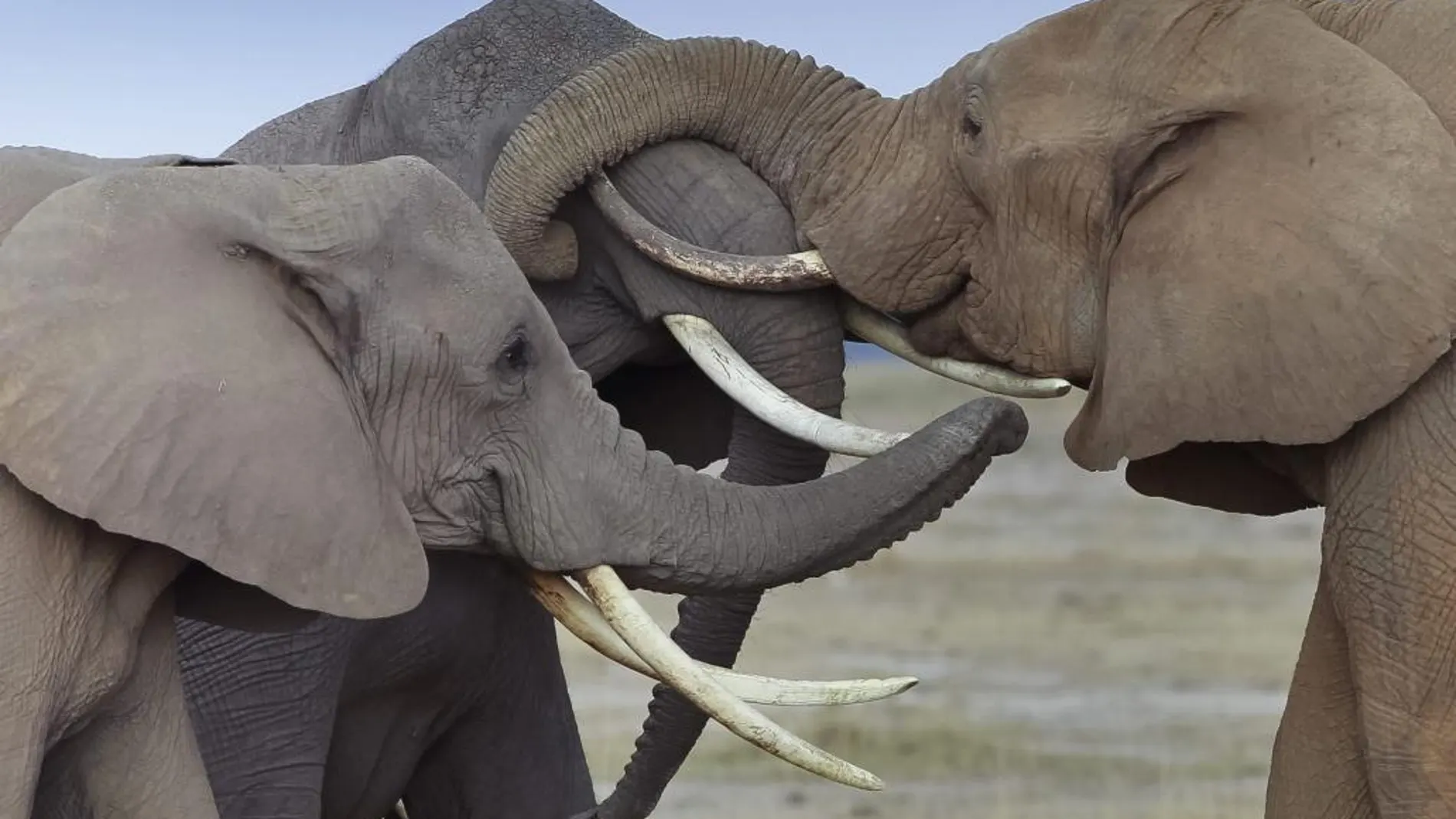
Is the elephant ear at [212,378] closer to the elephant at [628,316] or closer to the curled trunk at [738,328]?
the elephant at [628,316]

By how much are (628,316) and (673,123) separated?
1.03 ft

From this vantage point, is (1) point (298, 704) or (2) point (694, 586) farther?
(1) point (298, 704)

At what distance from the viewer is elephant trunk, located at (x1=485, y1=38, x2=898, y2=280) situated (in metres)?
4.30

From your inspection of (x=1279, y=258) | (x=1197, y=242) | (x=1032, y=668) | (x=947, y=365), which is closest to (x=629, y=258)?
(x=947, y=365)

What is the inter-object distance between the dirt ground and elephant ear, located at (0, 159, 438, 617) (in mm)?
2209

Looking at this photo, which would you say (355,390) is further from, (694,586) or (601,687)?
(601,687)

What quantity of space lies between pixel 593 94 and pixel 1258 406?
1.22 m

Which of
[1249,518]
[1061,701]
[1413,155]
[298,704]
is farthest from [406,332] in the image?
[1249,518]

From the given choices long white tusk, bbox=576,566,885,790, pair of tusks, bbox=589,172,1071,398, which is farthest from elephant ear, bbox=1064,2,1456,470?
long white tusk, bbox=576,566,885,790

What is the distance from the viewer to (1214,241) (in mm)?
3670

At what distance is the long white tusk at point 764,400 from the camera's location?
13.0ft

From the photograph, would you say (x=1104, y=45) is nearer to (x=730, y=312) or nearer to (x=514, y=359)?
(x=730, y=312)

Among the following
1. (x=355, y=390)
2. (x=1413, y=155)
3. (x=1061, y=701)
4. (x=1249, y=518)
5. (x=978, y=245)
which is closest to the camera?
(x=355, y=390)

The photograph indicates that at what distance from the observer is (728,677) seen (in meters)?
3.49
